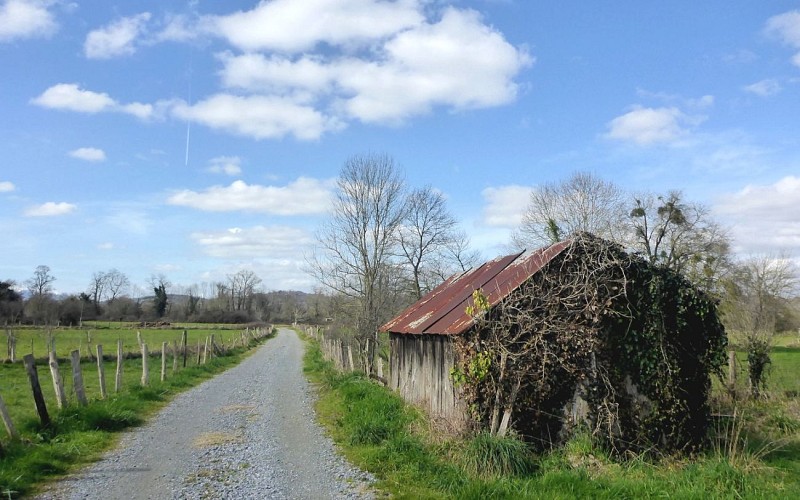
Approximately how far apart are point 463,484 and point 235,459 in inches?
167

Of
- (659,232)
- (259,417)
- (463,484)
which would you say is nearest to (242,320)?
(659,232)

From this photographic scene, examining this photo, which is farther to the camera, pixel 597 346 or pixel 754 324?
pixel 754 324

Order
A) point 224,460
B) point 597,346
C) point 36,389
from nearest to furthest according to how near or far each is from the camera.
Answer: point 224,460 < point 597,346 < point 36,389

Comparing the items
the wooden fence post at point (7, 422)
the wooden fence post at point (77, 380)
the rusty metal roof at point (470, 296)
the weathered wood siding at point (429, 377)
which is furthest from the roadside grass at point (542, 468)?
the wooden fence post at point (77, 380)

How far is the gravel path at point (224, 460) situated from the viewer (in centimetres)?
793

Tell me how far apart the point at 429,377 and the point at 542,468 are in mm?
4019

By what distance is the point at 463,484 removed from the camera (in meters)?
7.84

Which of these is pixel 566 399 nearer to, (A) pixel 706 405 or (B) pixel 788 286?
(A) pixel 706 405

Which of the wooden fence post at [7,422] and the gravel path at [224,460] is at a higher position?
the wooden fence post at [7,422]

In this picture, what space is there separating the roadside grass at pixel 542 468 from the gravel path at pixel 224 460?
632mm

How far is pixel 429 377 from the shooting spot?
41.1 feet

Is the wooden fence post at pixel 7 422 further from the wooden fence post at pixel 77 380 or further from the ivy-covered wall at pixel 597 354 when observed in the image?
the ivy-covered wall at pixel 597 354

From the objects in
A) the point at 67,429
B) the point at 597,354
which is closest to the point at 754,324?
the point at 597,354

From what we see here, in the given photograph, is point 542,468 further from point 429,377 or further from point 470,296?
point 470,296
